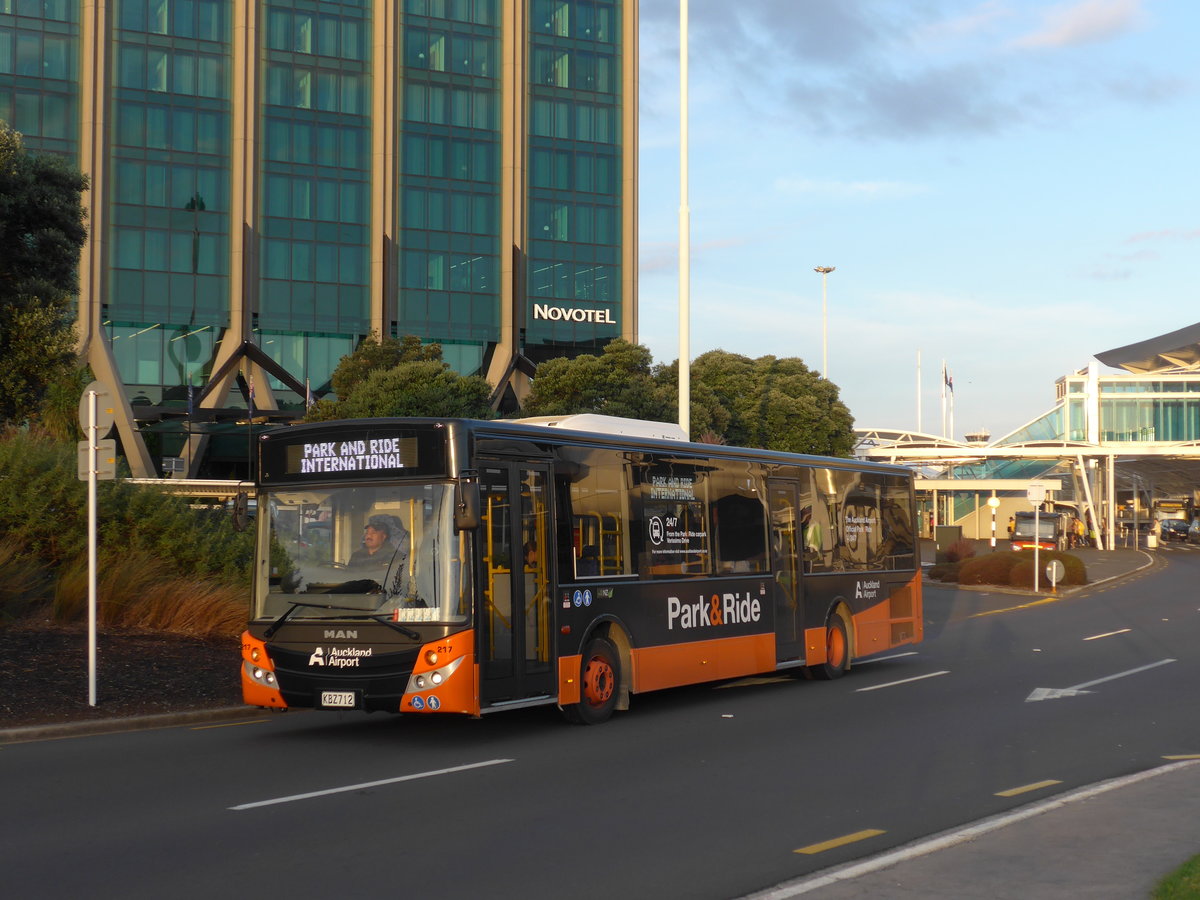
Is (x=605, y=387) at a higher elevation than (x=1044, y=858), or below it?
Result: higher

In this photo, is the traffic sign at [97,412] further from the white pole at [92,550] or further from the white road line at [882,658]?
the white road line at [882,658]

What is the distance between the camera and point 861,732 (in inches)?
516

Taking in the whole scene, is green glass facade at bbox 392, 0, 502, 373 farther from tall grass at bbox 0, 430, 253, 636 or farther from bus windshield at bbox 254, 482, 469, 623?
bus windshield at bbox 254, 482, 469, 623

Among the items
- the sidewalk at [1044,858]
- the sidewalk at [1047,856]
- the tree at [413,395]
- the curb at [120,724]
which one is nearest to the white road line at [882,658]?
the curb at [120,724]

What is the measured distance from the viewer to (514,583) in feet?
41.1

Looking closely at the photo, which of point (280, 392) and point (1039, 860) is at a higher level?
point (280, 392)

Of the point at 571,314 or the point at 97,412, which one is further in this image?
the point at 571,314

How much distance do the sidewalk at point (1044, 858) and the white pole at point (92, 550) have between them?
8852 millimetres

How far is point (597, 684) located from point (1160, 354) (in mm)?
97394

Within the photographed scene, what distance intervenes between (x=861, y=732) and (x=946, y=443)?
81979 millimetres

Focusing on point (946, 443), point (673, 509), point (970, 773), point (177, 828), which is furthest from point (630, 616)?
point (946, 443)

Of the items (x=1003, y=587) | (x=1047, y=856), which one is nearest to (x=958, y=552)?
(x=1003, y=587)

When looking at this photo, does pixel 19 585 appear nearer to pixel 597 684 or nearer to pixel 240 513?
pixel 240 513

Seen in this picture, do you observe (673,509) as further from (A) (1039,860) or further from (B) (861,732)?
(A) (1039,860)
